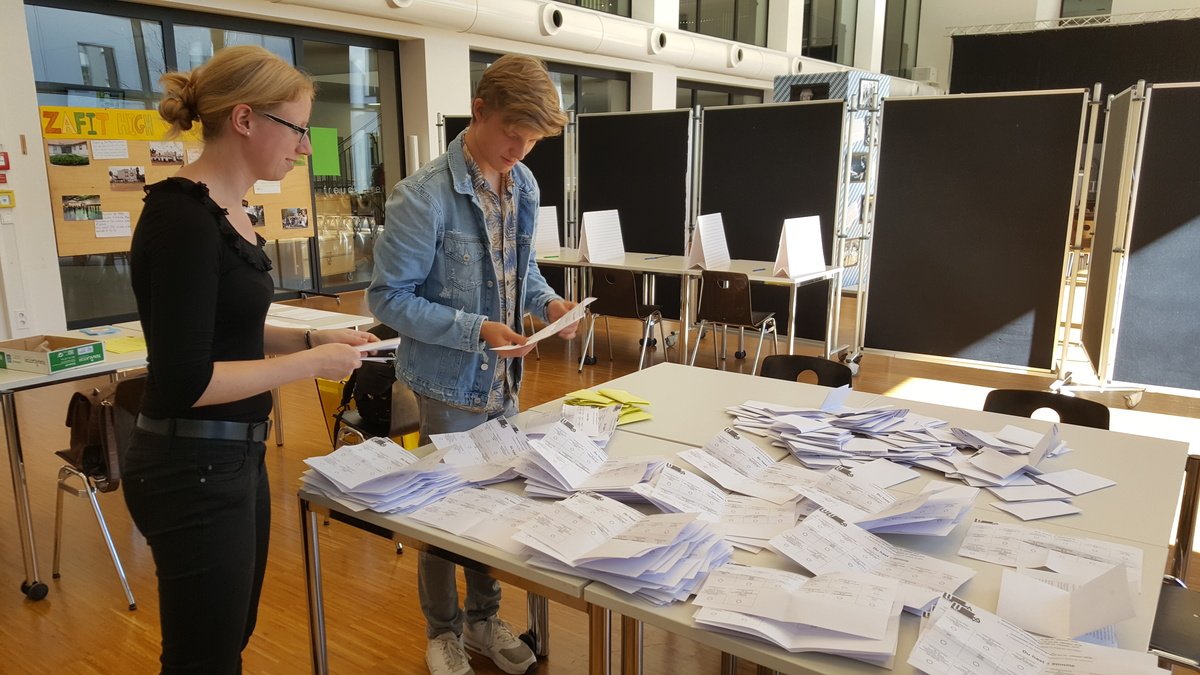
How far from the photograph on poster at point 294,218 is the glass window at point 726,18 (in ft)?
25.6

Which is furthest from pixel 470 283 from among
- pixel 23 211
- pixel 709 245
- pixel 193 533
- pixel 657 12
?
pixel 657 12

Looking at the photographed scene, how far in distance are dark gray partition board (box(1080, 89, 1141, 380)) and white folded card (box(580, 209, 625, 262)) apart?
338cm

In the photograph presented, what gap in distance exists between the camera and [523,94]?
1745mm

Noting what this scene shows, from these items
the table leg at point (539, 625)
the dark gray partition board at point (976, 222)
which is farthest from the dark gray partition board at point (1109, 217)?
the table leg at point (539, 625)

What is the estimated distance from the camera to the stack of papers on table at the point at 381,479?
5.12 feet

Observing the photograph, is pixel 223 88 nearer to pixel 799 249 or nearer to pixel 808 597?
pixel 808 597

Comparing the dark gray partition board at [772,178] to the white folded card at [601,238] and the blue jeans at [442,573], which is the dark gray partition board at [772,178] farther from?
the blue jeans at [442,573]

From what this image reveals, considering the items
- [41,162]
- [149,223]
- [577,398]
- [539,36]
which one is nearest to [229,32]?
[41,162]

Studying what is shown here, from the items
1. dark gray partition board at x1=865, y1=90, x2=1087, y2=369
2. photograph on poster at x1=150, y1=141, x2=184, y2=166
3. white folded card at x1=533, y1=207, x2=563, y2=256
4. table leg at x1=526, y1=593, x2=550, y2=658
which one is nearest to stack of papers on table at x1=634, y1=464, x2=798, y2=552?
table leg at x1=526, y1=593, x2=550, y2=658

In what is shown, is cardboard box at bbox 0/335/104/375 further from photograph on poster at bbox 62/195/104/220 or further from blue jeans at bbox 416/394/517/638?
photograph on poster at bbox 62/195/104/220

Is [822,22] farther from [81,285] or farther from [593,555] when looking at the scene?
[593,555]

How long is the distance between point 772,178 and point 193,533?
560 cm

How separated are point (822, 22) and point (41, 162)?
43.0 feet

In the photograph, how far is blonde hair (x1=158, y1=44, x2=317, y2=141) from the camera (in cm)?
128
